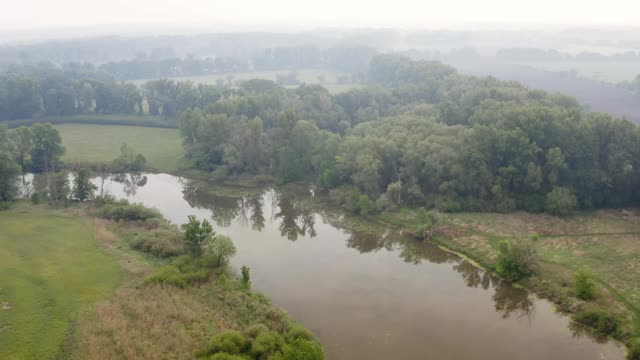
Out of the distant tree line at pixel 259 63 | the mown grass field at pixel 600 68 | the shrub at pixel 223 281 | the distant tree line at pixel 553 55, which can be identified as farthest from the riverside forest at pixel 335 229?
the distant tree line at pixel 259 63

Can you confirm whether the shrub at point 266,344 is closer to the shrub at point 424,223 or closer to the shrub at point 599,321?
the shrub at point 599,321

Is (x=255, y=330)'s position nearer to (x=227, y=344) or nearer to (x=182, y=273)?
(x=227, y=344)

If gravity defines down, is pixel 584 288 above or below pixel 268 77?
below

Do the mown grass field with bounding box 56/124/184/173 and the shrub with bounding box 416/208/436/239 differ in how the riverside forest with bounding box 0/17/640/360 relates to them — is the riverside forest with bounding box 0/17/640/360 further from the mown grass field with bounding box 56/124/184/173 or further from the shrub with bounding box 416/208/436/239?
the mown grass field with bounding box 56/124/184/173

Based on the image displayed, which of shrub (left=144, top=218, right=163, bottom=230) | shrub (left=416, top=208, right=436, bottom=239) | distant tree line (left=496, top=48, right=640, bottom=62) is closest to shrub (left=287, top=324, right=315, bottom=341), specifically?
shrub (left=416, top=208, right=436, bottom=239)

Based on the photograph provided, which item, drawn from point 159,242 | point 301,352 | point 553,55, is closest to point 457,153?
point 159,242

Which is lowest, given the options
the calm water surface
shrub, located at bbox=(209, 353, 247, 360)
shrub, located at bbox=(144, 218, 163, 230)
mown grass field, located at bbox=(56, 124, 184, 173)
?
the calm water surface
